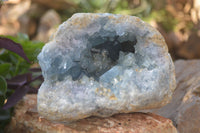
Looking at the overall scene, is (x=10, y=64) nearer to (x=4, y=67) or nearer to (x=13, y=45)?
(x=4, y=67)

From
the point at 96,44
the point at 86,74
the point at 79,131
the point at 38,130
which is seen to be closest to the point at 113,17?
the point at 96,44

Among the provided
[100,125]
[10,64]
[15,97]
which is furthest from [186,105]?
[10,64]

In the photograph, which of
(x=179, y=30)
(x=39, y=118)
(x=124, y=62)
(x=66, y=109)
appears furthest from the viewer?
(x=179, y=30)

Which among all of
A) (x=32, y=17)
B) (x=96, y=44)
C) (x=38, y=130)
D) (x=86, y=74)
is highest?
(x=96, y=44)

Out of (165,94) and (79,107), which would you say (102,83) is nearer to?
A: (79,107)

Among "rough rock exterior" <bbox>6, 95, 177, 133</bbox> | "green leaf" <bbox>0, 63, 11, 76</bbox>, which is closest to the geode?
"rough rock exterior" <bbox>6, 95, 177, 133</bbox>
